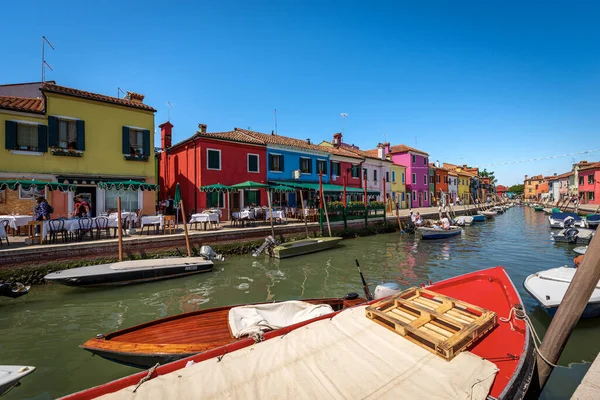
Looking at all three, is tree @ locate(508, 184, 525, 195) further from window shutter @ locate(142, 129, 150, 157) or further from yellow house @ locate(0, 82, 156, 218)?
yellow house @ locate(0, 82, 156, 218)

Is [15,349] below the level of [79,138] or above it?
below

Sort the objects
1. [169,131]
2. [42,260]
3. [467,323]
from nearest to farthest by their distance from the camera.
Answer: [467,323]
[42,260]
[169,131]

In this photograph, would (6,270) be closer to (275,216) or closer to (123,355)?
(123,355)

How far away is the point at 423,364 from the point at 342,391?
930 mm

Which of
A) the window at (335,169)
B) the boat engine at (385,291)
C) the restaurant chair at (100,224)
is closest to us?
the boat engine at (385,291)

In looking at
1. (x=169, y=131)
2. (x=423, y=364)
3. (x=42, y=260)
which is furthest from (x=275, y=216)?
(x=423, y=364)

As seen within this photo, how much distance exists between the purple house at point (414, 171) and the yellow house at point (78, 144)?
3205cm

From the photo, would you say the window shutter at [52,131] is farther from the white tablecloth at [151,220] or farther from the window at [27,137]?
the white tablecloth at [151,220]

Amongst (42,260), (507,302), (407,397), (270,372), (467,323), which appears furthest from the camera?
(42,260)

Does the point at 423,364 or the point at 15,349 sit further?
the point at 15,349

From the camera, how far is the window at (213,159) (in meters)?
18.9

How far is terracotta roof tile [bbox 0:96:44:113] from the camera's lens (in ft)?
42.7

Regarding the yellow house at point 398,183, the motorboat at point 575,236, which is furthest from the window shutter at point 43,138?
the yellow house at point 398,183

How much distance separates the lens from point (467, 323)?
11.3 feet
